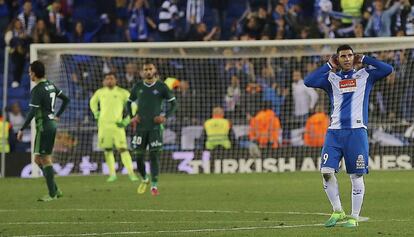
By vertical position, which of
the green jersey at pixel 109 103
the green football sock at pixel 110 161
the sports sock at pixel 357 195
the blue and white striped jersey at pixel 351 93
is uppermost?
the blue and white striped jersey at pixel 351 93

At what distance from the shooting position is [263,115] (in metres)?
27.0

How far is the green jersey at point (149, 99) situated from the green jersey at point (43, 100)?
195 centimetres

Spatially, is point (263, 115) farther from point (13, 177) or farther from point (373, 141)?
point (13, 177)

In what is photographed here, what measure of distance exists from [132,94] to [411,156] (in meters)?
8.15

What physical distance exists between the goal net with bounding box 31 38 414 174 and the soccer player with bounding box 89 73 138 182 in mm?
1390

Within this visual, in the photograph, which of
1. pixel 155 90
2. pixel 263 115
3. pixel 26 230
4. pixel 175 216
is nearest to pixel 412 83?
pixel 263 115

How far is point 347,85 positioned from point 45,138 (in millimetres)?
6855

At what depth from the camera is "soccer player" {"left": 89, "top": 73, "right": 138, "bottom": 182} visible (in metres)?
24.6

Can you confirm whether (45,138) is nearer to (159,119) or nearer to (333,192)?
(159,119)

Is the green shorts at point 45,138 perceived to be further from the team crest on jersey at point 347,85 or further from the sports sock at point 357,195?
the sports sock at point 357,195

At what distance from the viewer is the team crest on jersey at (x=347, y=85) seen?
13.4m

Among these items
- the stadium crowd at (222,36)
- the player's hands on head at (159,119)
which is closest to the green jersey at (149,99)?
the player's hands on head at (159,119)

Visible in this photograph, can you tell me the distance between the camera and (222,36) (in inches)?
1215

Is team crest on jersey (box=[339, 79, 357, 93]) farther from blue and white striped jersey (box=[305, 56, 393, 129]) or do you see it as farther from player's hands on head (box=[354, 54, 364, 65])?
player's hands on head (box=[354, 54, 364, 65])
